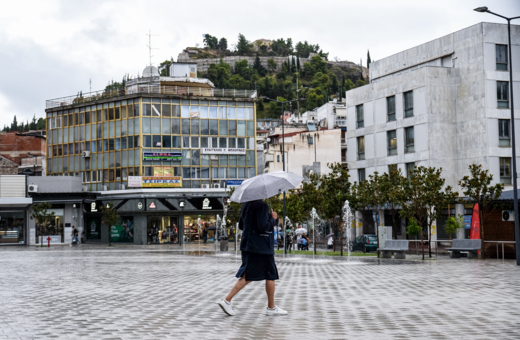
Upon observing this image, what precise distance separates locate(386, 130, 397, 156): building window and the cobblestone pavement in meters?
33.6

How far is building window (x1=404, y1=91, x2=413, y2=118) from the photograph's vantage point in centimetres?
4912

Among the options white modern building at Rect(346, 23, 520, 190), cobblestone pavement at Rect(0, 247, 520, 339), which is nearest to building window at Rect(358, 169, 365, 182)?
white modern building at Rect(346, 23, 520, 190)

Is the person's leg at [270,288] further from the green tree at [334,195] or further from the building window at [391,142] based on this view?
the building window at [391,142]

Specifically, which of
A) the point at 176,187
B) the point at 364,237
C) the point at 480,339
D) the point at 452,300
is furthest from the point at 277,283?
A: the point at 176,187

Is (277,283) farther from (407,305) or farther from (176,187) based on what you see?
(176,187)

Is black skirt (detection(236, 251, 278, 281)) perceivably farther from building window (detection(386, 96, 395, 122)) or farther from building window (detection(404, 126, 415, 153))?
building window (detection(386, 96, 395, 122))

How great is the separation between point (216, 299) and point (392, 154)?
1590 inches

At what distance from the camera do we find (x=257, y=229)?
388 inches

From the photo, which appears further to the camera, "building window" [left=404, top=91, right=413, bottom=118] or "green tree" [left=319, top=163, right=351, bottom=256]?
"building window" [left=404, top=91, right=413, bottom=118]

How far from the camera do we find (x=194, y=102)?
217 ft

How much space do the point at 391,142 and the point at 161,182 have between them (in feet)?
79.3

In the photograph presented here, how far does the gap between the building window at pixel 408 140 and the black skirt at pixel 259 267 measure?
40.9m

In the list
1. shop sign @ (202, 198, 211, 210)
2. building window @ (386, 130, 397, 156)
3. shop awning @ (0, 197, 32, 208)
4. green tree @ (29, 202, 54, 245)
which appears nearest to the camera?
building window @ (386, 130, 397, 156)

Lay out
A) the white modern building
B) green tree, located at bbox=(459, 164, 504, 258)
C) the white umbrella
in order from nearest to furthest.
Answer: the white umbrella
green tree, located at bbox=(459, 164, 504, 258)
the white modern building
